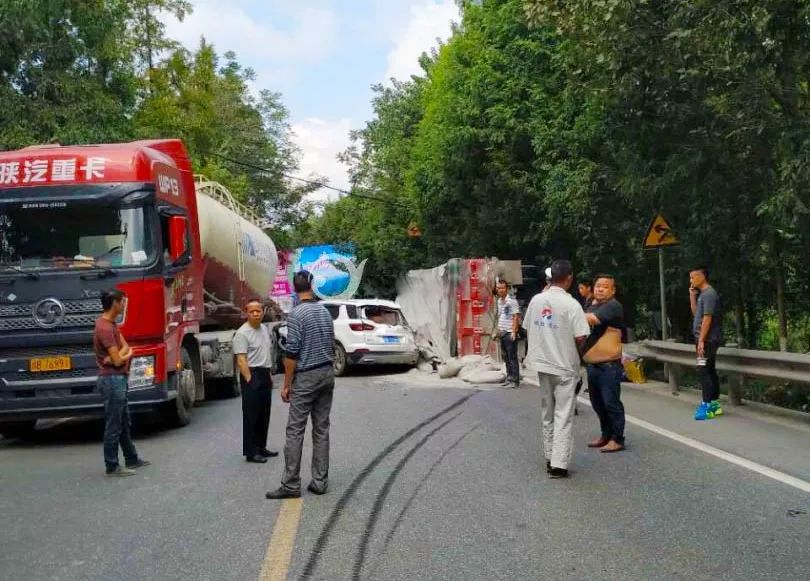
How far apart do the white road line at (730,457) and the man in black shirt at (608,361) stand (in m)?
0.82

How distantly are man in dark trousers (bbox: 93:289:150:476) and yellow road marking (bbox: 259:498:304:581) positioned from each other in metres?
2.22

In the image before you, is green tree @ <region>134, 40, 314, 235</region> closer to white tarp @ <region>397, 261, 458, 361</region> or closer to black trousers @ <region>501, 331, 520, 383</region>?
white tarp @ <region>397, 261, 458, 361</region>

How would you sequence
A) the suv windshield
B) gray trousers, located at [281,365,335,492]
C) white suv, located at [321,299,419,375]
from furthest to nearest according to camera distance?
1. the suv windshield
2. white suv, located at [321,299,419,375]
3. gray trousers, located at [281,365,335,492]

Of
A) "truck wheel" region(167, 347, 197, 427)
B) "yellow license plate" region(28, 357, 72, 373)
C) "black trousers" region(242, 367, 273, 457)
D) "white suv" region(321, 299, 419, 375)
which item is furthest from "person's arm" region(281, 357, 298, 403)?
"white suv" region(321, 299, 419, 375)

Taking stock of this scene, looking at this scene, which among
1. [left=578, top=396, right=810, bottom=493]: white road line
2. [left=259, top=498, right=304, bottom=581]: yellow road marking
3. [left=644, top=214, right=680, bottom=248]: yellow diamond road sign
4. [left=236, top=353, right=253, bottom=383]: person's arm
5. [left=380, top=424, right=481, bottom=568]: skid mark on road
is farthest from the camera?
[left=644, top=214, right=680, bottom=248]: yellow diamond road sign

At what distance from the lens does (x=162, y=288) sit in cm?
1017

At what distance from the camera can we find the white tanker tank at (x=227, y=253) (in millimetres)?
14477

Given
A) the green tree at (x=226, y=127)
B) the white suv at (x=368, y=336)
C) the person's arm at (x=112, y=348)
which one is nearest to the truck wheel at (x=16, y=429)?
the person's arm at (x=112, y=348)

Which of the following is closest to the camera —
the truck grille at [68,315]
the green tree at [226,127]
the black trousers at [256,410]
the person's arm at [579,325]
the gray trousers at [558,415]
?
the gray trousers at [558,415]

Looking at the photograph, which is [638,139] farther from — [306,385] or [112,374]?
[112,374]

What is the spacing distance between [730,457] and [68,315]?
6954 millimetres

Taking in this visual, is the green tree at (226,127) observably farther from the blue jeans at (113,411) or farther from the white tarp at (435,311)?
the blue jeans at (113,411)

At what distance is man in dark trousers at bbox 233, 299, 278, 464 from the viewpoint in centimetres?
872

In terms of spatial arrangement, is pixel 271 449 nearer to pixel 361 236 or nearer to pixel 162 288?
pixel 162 288
